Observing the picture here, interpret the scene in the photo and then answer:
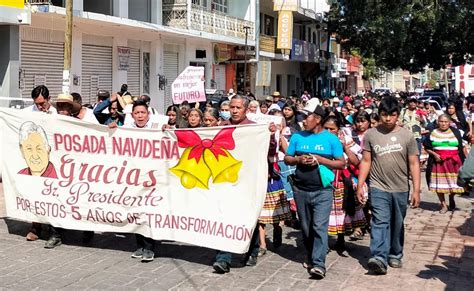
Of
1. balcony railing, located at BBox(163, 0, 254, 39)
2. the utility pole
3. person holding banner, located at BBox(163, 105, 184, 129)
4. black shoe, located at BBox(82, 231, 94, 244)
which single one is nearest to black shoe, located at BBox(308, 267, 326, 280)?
black shoe, located at BBox(82, 231, 94, 244)

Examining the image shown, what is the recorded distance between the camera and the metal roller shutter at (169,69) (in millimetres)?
24438

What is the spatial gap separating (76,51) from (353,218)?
13.5 metres

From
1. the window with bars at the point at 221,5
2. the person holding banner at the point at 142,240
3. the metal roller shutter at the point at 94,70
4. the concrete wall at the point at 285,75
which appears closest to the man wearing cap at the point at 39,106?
the person holding banner at the point at 142,240

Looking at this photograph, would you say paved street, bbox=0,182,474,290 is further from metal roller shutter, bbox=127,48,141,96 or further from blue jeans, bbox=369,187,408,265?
metal roller shutter, bbox=127,48,141,96

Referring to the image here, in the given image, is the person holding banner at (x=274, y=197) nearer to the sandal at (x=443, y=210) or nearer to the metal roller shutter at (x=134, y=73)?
the sandal at (x=443, y=210)

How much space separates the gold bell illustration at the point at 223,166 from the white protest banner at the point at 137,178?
10mm

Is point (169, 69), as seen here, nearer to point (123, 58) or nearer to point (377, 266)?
point (123, 58)

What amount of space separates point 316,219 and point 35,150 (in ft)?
11.6

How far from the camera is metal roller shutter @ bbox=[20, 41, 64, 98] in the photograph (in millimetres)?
17109

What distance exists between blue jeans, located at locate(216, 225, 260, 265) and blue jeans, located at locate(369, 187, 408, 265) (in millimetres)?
1191

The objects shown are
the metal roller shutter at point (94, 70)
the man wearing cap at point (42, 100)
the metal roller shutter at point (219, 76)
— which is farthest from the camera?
the metal roller shutter at point (219, 76)

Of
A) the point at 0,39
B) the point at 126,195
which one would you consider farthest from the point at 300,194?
the point at 0,39

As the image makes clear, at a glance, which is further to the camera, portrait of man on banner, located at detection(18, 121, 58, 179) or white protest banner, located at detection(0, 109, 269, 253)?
portrait of man on banner, located at detection(18, 121, 58, 179)

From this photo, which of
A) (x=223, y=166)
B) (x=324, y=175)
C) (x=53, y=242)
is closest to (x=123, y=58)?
(x=53, y=242)
